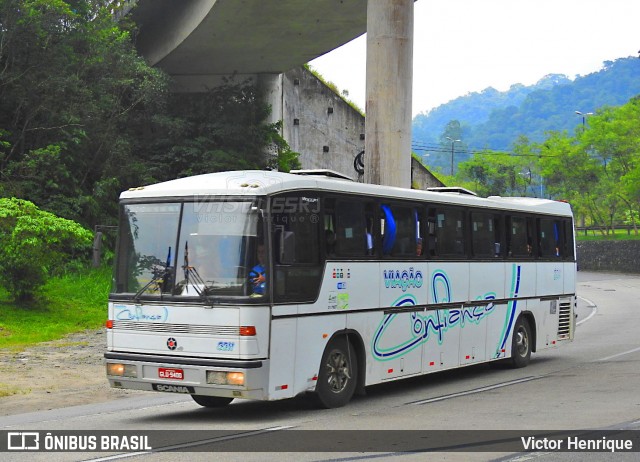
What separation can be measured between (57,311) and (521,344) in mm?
11570

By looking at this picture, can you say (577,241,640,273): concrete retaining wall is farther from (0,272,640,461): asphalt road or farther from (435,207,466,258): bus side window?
(435,207,466,258): bus side window

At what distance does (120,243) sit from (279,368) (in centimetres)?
263

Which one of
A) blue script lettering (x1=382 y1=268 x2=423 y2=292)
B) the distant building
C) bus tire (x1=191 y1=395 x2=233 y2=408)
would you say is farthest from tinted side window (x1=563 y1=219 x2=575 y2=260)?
the distant building

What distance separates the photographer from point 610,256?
7525 centimetres

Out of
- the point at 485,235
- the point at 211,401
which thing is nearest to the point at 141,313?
the point at 211,401

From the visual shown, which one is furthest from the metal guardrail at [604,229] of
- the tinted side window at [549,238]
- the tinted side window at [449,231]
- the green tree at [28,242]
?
the tinted side window at [449,231]

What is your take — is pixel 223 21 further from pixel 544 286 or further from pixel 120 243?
pixel 120 243

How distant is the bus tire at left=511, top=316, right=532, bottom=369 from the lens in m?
18.7

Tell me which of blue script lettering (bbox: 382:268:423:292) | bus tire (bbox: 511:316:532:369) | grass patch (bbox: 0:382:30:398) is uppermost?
blue script lettering (bbox: 382:268:423:292)

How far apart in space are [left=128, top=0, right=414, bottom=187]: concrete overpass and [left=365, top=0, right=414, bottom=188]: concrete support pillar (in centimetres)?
3

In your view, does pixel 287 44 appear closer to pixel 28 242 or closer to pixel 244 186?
pixel 28 242

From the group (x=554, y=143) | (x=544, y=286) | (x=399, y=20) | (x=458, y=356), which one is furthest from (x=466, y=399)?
(x=554, y=143)

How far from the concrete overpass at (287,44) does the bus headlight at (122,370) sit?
582 inches

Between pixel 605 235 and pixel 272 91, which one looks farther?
pixel 605 235
